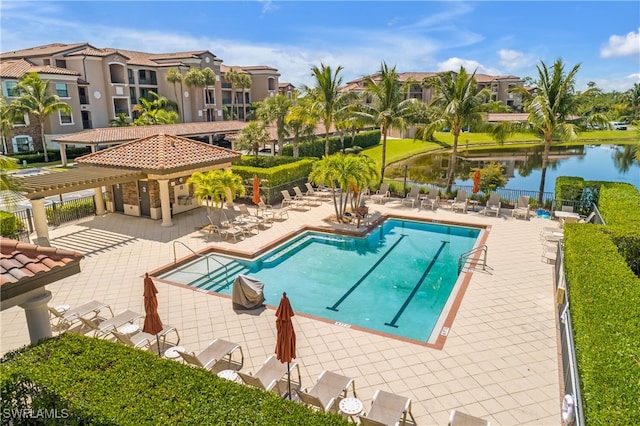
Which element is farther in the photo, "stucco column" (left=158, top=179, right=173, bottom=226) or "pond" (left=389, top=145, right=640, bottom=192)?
"pond" (left=389, top=145, right=640, bottom=192)

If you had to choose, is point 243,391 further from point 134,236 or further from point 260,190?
point 260,190

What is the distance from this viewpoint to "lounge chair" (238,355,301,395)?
25.2ft

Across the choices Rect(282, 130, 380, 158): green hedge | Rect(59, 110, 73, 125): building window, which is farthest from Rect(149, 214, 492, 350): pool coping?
Rect(59, 110, 73, 125): building window

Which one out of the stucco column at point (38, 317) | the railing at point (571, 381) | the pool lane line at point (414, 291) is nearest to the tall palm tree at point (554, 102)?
the pool lane line at point (414, 291)

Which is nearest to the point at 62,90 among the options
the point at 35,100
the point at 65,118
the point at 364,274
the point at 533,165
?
the point at 65,118

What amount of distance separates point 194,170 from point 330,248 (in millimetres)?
7879

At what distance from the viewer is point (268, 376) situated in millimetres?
8164

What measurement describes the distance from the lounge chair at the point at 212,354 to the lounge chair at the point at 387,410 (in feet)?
10.4

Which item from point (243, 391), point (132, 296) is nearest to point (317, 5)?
point (132, 296)

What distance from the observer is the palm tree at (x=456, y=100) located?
22.5 meters

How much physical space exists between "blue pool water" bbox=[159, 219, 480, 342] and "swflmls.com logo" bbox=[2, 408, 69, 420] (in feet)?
23.5

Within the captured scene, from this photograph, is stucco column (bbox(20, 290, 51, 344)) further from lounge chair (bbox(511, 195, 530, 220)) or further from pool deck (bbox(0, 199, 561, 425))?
lounge chair (bbox(511, 195, 530, 220))

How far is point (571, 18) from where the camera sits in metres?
17.4

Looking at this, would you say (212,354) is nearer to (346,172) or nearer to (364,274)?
(364,274)
